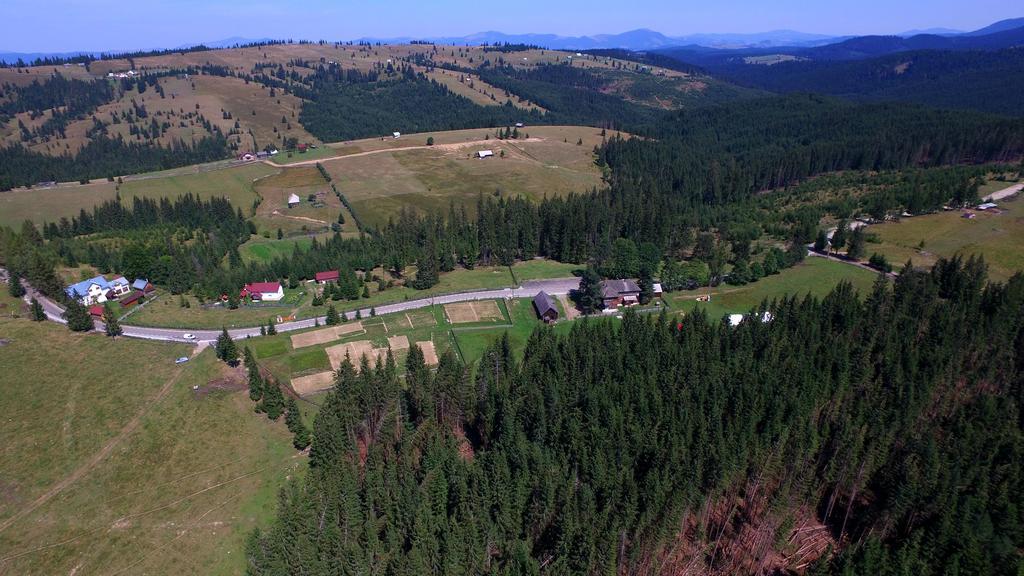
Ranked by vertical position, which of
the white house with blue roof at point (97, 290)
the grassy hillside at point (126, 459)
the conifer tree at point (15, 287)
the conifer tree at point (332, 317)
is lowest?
the grassy hillside at point (126, 459)

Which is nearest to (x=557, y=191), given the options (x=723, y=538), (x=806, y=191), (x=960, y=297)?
(x=806, y=191)

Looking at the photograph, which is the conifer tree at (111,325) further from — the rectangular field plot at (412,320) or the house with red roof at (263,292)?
the rectangular field plot at (412,320)

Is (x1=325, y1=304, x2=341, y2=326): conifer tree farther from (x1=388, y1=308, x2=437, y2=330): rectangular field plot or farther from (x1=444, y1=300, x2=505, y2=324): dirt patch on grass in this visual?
(x1=444, y1=300, x2=505, y2=324): dirt patch on grass

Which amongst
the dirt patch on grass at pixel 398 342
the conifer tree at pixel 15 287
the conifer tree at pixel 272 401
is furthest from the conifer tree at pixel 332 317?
the conifer tree at pixel 15 287

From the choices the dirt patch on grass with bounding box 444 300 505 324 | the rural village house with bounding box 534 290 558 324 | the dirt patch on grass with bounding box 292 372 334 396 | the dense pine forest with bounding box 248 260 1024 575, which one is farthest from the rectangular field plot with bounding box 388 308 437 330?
the dense pine forest with bounding box 248 260 1024 575

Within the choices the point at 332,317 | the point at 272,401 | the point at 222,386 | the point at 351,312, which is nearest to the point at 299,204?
the point at 351,312

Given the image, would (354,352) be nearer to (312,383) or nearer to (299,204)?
(312,383)
